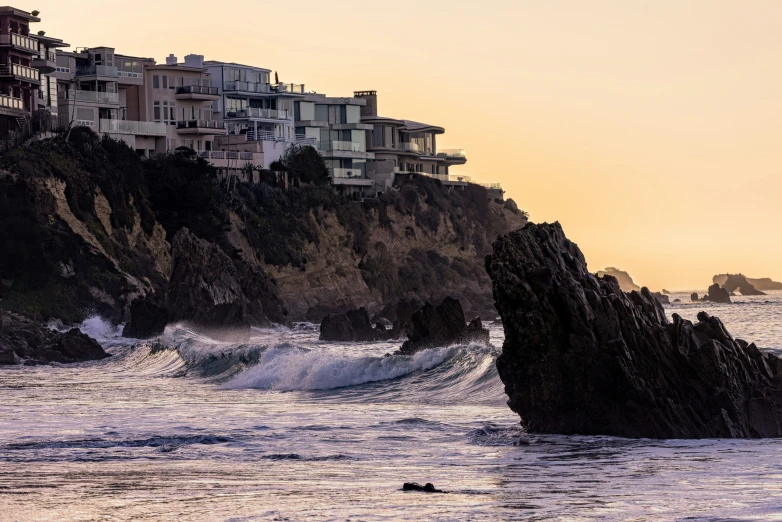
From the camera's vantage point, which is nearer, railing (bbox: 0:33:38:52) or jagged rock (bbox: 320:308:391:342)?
jagged rock (bbox: 320:308:391:342)

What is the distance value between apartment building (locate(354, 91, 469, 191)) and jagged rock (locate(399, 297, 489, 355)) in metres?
78.1

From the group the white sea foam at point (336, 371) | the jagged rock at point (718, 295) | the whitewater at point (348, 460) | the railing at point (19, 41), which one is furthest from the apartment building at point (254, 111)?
the whitewater at point (348, 460)

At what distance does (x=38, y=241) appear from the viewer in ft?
253

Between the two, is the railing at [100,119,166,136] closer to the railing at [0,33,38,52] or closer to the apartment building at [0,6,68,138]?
the apartment building at [0,6,68,138]

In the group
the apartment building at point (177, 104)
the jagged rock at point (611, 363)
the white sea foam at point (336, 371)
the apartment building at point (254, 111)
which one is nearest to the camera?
the jagged rock at point (611, 363)

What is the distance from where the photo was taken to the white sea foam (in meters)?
40.2

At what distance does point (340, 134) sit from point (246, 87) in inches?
545

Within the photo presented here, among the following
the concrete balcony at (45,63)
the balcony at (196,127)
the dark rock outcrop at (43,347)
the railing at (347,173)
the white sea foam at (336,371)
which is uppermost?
the concrete balcony at (45,63)

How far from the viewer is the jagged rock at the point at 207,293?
73562 millimetres

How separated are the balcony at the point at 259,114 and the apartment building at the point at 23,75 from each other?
81.9 feet

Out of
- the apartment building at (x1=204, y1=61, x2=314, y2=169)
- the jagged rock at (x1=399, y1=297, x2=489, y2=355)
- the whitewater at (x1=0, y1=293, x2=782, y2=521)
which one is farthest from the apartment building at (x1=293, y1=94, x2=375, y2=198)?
the whitewater at (x1=0, y1=293, x2=782, y2=521)

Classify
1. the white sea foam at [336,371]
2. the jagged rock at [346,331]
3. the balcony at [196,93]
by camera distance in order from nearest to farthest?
the white sea foam at [336,371], the jagged rock at [346,331], the balcony at [196,93]

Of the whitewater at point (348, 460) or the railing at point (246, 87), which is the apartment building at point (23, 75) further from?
the whitewater at point (348, 460)

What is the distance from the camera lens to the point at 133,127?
101 meters
